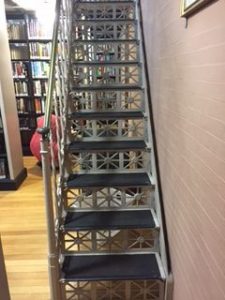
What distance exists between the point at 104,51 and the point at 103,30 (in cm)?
26

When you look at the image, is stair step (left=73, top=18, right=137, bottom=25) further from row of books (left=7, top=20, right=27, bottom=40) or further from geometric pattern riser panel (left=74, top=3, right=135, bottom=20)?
row of books (left=7, top=20, right=27, bottom=40)

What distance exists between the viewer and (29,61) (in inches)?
180

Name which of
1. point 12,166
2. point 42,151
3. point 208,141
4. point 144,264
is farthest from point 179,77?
point 12,166

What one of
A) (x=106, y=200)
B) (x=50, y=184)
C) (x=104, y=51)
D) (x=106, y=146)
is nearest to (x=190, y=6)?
(x=50, y=184)

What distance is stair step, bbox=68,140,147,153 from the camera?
6.97 feet

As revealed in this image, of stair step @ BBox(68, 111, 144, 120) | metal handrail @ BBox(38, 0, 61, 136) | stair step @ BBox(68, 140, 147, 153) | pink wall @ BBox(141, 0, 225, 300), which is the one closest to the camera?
pink wall @ BBox(141, 0, 225, 300)

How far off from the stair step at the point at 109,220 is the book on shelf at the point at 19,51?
3462 millimetres

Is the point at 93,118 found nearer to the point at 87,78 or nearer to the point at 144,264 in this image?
the point at 87,78

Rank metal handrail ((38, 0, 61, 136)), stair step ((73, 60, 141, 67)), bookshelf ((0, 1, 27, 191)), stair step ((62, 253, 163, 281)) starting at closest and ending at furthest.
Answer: metal handrail ((38, 0, 61, 136)), stair step ((62, 253, 163, 281)), stair step ((73, 60, 141, 67)), bookshelf ((0, 1, 27, 191))

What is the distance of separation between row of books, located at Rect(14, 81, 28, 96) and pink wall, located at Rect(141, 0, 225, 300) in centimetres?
334

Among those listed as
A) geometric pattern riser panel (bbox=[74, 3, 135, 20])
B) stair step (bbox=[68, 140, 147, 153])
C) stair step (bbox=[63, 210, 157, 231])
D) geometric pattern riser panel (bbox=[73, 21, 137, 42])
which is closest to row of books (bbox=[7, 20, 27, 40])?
geometric pattern riser panel (bbox=[74, 3, 135, 20])

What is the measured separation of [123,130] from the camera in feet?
8.29

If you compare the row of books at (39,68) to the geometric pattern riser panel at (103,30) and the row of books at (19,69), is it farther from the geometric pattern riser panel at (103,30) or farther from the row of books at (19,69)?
the geometric pattern riser panel at (103,30)

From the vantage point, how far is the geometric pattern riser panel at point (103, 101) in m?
2.49
